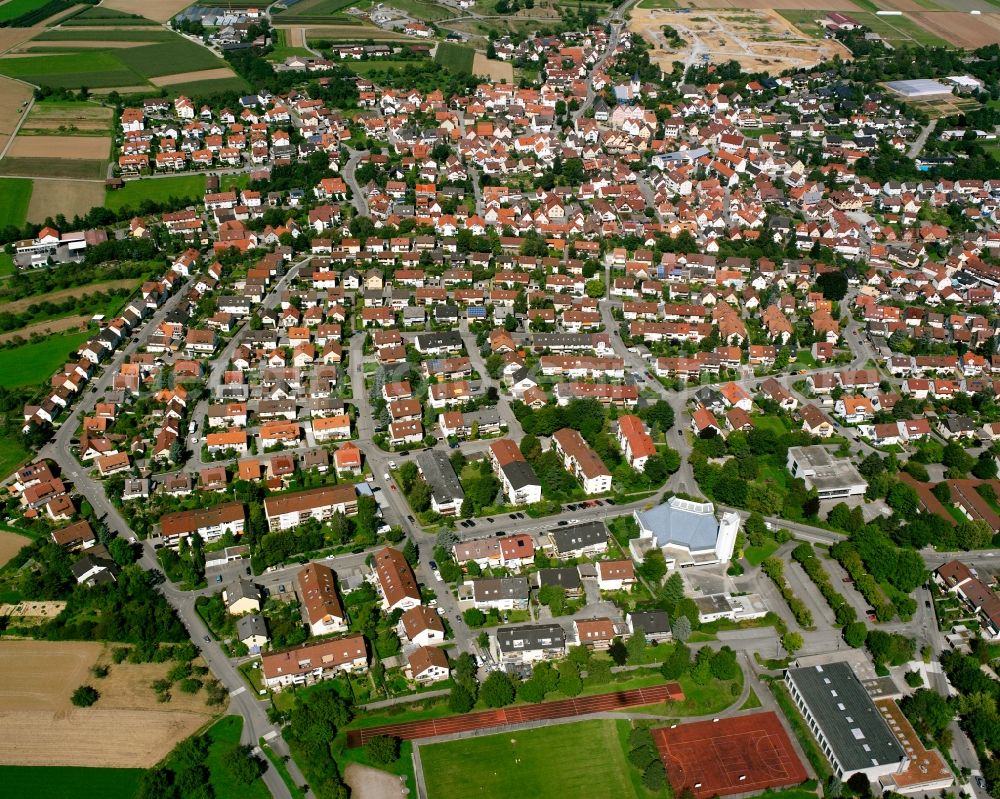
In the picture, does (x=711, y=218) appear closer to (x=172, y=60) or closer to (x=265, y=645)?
(x=265, y=645)

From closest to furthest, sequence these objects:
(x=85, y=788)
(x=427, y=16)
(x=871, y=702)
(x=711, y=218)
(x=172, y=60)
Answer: (x=85, y=788), (x=871, y=702), (x=711, y=218), (x=172, y=60), (x=427, y=16)

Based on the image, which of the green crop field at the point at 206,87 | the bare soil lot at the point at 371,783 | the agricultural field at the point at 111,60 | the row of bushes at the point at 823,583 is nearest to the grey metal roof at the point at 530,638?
the bare soil lot at the point at 371,783

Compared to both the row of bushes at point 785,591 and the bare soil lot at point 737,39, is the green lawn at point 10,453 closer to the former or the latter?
the row of bushes at point 785,591

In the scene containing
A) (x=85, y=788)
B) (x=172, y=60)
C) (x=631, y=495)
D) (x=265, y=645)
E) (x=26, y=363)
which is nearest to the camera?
(x=85, y=788)

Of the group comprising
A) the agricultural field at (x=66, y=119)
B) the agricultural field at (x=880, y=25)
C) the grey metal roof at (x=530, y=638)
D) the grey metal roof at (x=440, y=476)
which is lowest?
the grey metal roof at (x=530, y=638)

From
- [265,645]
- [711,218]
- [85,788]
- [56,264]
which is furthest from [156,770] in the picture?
[711,218]

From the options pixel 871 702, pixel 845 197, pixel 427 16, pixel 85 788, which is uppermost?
pixel 427 16
